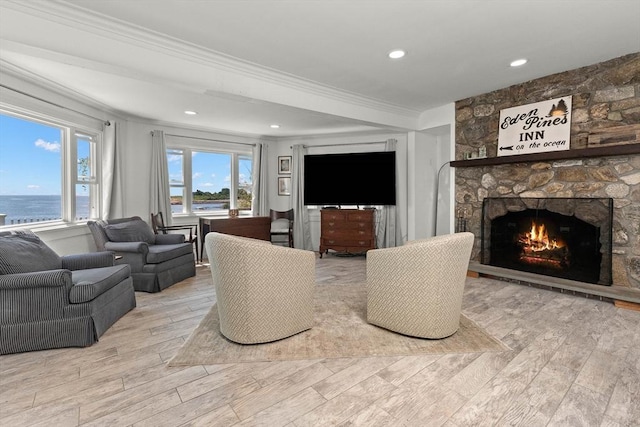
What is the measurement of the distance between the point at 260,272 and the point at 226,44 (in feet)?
6.76

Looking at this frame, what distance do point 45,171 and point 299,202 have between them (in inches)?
149

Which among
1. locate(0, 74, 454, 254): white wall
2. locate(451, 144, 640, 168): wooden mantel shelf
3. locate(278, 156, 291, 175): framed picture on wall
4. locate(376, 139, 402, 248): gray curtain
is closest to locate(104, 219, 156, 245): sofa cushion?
locate(0, 74, 454, 254): white wall

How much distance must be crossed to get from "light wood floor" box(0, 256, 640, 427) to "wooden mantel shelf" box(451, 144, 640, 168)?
5.57ft

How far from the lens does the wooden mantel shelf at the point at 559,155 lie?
3.06m

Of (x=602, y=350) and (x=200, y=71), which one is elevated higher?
(x=200, y=71)

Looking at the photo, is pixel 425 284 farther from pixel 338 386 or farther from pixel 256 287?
pixel 256 287

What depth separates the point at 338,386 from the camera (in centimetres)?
181

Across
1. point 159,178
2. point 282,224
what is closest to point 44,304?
point 159,178

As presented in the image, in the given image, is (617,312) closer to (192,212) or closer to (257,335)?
(257,335)

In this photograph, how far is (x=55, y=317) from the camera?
2234mm

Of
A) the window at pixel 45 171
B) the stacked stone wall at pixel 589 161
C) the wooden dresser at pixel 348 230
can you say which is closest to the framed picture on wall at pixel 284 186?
the wooden dresser at pixel 348 230

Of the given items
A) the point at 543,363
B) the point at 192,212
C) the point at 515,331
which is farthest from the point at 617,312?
the point at 192,212

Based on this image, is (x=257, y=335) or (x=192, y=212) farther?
(x=192, y=212)

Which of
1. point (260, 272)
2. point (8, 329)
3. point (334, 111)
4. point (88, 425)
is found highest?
point (334, 111)
